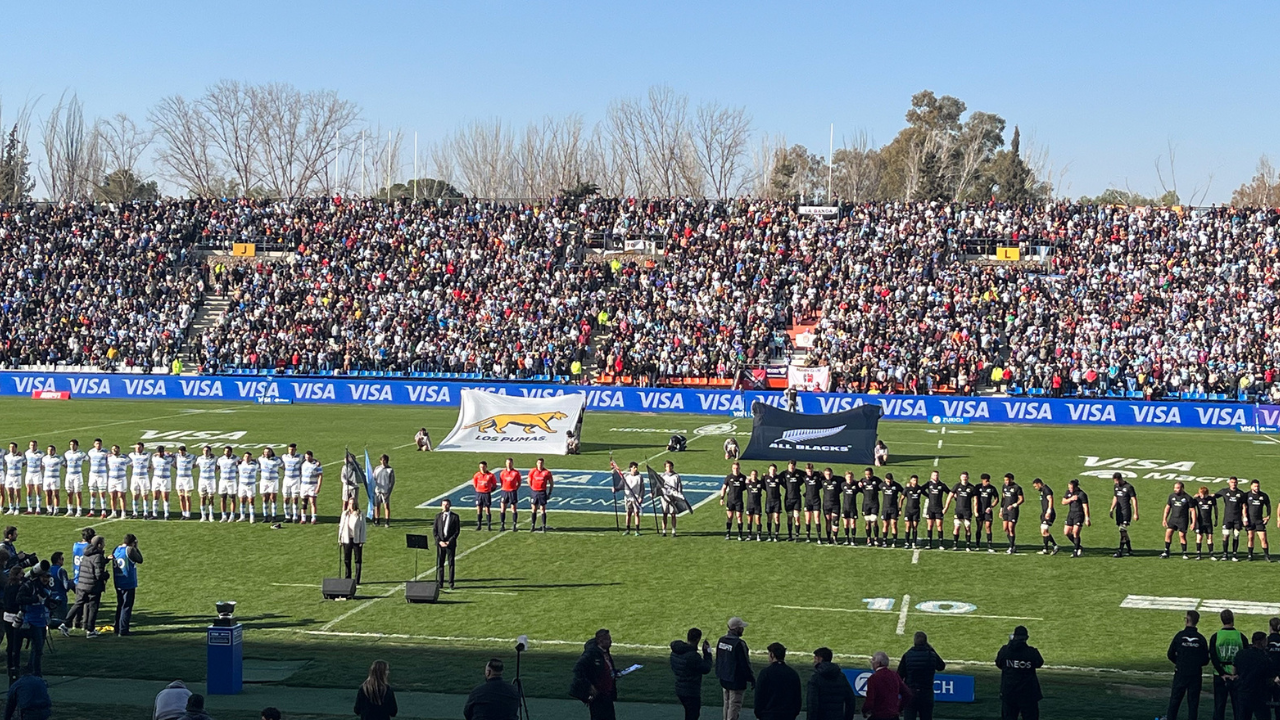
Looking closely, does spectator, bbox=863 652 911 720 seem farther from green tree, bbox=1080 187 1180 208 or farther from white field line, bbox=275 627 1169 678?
green tree, bbox=1080 187 1180 208

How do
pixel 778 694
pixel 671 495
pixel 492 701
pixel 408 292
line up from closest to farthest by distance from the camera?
1. pixel 492 701
2. pixel 778 694
3. pixel 671 495
4. pixel 408 292

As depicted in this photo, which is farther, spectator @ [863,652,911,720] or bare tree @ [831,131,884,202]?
bare tree @ [831,131,884,202]

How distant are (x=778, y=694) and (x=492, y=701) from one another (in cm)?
284

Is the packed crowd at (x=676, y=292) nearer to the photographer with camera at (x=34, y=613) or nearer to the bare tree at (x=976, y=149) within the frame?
the photographer with camera at (x=34, y=613)

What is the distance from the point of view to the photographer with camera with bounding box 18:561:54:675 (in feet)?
56.5

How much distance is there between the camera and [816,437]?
38906 millimetres

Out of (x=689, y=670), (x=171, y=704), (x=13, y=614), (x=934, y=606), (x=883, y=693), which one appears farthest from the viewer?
(x=934, y=606)

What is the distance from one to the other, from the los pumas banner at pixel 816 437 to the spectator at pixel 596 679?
24962 millimetres

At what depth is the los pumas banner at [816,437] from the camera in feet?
127

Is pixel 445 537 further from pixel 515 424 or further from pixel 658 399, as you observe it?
pixel 658 399

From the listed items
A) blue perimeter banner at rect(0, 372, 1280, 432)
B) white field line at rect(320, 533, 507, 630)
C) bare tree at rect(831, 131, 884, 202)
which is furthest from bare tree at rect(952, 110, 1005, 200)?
white field line at rect(320, 533, 507, 630)

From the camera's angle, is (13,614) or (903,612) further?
(903,612)

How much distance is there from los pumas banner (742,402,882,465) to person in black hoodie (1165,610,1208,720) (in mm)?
22847

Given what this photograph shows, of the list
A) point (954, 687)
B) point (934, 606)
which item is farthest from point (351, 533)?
point (954, 687)
